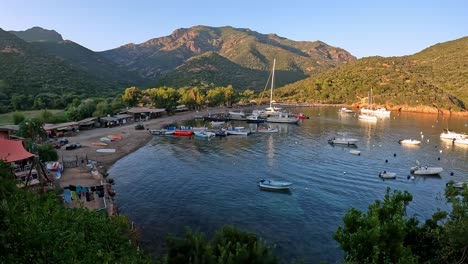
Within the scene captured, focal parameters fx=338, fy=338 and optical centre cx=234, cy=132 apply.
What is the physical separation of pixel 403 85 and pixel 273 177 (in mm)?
144279

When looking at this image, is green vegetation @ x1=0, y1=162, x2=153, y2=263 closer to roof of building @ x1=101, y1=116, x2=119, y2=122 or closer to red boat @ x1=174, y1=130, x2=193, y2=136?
red boat @ x1=174, y1=130, x2=193, y2=136

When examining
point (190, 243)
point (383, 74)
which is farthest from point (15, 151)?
point (383, 74)

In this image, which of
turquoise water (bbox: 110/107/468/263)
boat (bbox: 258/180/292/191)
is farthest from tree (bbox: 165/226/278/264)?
boat (bbox: 258/180/292/191)

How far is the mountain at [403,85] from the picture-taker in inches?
5955

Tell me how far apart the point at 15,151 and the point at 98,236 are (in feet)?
70.8

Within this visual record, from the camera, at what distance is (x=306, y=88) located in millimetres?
194250

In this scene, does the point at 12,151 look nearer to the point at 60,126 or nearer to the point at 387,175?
the point at 60,126

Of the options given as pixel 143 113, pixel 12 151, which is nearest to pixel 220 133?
pixel 143 113

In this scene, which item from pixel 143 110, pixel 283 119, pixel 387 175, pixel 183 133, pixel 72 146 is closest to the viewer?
pixel 387 175

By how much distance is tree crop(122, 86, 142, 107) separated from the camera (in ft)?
359

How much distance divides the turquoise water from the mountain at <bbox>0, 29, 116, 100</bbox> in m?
61.3

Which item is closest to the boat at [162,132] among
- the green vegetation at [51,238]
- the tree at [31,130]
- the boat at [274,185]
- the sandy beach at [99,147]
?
the sandy beach at [99,147]

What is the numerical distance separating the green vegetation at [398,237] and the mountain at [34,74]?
106 meters

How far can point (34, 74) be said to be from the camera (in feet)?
397
